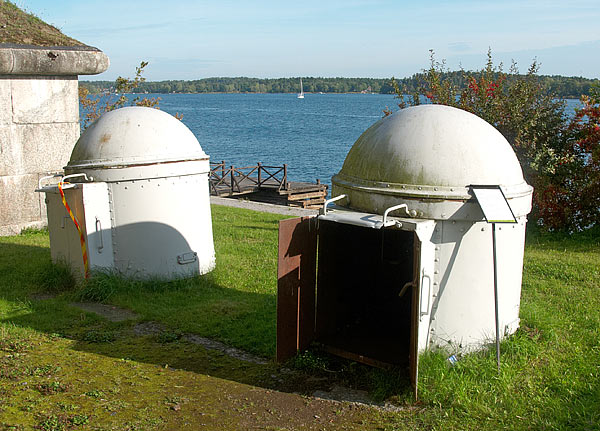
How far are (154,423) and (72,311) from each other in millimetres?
3550

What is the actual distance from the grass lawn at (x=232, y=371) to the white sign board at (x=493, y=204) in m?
1.37

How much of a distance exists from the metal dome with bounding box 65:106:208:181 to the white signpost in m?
4.79

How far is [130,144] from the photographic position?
8.74 meters

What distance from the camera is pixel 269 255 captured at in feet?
36.9

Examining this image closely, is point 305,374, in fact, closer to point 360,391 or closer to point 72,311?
point 360,391

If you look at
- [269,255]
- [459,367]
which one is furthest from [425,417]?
[269,255]

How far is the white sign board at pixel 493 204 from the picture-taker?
5.46 metres

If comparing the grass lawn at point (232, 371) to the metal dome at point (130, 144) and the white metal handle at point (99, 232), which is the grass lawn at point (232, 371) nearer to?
the white metal handle at point (99, 232)

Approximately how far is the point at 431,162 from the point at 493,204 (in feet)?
2.24

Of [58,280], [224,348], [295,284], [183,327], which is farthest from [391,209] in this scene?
[58,280]

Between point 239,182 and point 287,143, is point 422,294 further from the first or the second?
point 287,143

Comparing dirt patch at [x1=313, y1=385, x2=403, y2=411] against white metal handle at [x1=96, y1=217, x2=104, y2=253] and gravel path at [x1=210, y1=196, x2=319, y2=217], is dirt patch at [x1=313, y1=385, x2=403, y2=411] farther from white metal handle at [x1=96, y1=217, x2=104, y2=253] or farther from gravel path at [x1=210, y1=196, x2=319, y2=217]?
gravel path at [x1=210, y1=196, x2=319, y2=217]

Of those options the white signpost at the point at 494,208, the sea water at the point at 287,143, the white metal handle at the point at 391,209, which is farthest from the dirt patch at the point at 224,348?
the sea water at the point at 287,143

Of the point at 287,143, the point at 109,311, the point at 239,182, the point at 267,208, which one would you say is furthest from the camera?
the point at 287,143
